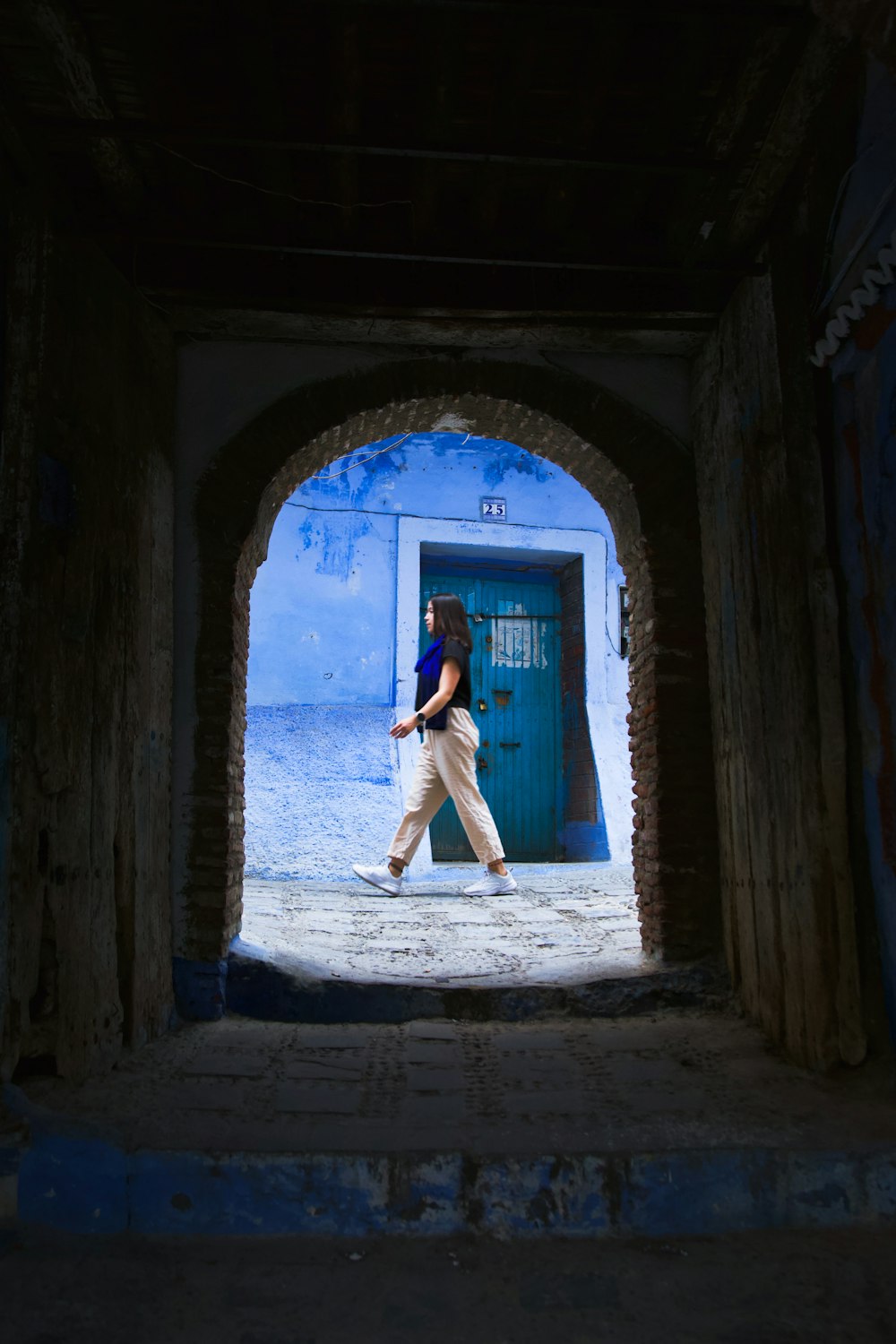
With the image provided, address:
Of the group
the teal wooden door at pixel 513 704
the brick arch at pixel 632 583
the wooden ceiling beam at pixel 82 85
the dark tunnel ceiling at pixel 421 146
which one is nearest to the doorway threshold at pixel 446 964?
the brick arch at pixel 632 583

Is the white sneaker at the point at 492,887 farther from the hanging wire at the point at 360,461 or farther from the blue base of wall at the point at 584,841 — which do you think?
the hanging wire at the point at 360,461

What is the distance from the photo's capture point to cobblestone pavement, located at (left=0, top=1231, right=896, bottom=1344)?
1904 mm

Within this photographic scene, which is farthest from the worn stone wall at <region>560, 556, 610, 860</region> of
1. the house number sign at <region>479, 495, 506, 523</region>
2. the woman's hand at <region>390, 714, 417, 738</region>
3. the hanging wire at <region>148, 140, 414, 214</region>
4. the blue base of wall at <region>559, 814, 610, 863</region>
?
the hanging wire at <region>148, 140, 414, 214</region>

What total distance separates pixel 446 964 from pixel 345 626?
451 centimetres

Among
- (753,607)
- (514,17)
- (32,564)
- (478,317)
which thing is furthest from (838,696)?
(32,564)

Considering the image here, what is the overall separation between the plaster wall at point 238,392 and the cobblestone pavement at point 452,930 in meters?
1.05

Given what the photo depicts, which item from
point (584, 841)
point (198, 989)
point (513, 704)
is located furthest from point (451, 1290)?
point (513, 704)

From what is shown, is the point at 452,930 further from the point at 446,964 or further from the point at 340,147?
the point at 340,147

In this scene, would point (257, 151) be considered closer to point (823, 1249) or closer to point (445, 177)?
point (445, 177)

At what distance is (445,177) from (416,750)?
203 inches

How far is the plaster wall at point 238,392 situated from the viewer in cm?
359

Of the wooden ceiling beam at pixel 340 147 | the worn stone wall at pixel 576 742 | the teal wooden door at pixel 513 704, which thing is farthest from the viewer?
the teal wooden door at pixel 513 704

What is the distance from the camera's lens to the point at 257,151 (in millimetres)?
3025

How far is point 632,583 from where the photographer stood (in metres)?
4.06
